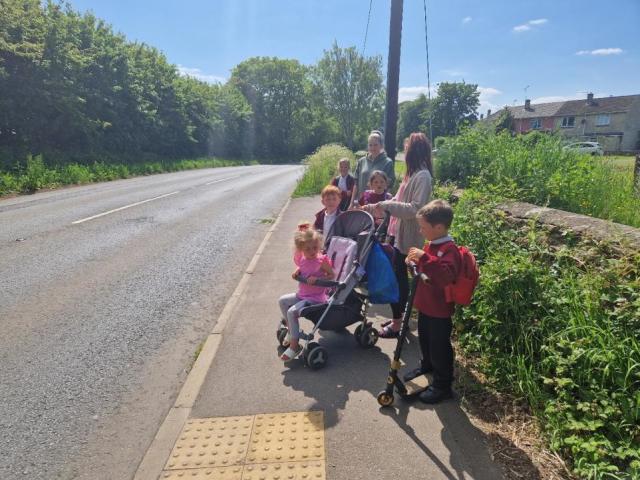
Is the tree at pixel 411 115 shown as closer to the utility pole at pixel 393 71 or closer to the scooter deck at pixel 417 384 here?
the utility pole at pixel 393 71

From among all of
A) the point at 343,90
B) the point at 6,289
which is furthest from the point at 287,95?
the point at 6,289

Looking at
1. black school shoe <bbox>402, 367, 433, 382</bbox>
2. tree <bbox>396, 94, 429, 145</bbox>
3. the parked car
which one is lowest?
black school shoe <bbox>402, 367, 433, 382</bbox>

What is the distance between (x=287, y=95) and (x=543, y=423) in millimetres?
74615

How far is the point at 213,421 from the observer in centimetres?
296

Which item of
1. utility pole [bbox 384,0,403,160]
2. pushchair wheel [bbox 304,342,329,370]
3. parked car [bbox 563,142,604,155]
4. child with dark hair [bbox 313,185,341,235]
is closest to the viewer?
pushchair wheel [bbox 304,342,329,370]

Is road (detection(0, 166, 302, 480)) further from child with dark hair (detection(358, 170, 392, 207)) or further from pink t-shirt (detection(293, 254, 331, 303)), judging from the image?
child with dark hair (detection(358, 170, 392, 207))

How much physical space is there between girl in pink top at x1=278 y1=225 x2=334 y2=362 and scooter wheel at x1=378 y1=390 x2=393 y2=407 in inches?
38.5

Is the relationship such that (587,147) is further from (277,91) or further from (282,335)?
(277,91)

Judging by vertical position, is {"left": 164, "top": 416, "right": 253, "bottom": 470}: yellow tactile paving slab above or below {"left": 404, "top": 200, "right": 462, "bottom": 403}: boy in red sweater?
below

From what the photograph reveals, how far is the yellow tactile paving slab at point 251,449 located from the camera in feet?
8.14

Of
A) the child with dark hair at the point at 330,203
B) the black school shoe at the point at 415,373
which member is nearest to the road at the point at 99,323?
the child with dark hair at the point at 330,203

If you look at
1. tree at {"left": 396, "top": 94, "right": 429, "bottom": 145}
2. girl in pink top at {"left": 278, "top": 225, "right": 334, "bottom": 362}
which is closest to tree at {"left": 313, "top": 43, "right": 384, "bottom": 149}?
tree at {"left": 396, "top": 94, "right": 429, "bottom": 145}

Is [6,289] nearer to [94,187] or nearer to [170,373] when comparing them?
[170,373]

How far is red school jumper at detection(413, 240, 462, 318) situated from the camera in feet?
9.33
